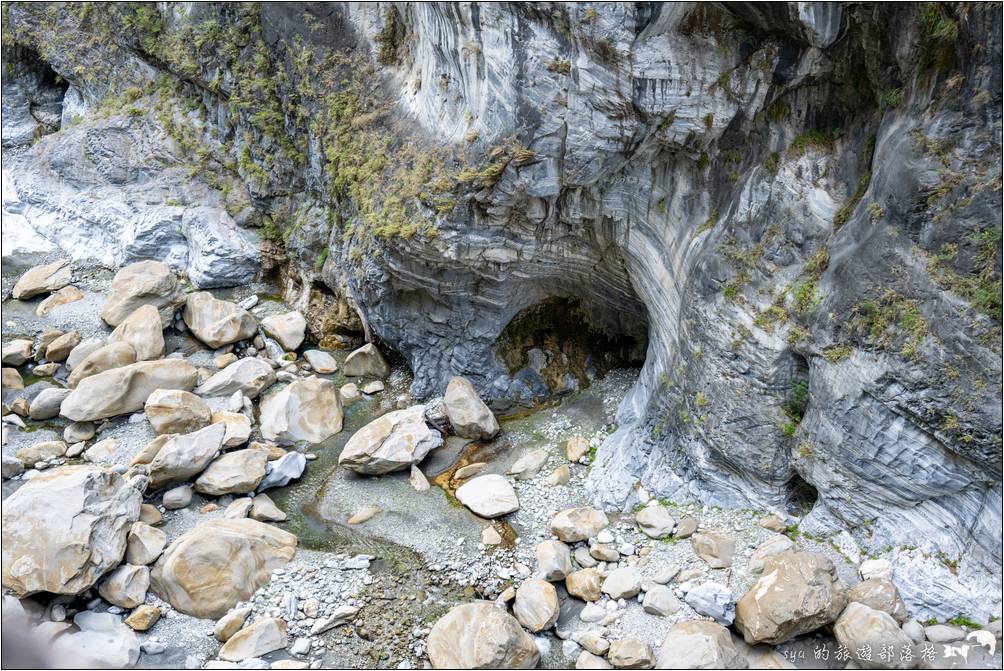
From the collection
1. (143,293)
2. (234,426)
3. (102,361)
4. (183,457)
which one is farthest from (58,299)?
(183,457)

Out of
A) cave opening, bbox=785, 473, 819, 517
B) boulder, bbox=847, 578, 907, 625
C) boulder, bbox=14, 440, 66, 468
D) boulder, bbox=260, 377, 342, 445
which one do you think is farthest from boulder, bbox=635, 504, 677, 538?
boulder, bbox=14, 440, 66, 468

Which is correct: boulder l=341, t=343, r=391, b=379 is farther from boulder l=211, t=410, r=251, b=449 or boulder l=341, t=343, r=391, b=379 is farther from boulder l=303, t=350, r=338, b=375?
boulder l=211, t=410, r=251, b=449

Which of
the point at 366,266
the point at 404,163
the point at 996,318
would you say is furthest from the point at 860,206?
the point at 366,266

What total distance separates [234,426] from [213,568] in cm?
354

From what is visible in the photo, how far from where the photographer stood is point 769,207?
8.77 meters

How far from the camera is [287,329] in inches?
590

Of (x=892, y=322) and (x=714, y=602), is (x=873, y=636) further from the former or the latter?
(x=892, y=322)

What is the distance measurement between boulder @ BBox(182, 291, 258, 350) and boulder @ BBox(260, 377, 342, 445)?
8.09 feet

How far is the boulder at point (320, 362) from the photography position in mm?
14406

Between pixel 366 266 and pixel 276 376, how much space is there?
3.01 metres

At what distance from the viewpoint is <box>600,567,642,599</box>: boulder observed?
8.98 metres

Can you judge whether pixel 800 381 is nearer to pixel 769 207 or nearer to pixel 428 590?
pixel 769 207

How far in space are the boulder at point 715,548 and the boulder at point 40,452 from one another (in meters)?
10.0

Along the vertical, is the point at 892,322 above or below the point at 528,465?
above
